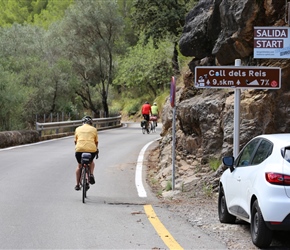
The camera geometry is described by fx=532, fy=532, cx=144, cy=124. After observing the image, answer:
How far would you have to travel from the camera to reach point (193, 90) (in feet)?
52.6

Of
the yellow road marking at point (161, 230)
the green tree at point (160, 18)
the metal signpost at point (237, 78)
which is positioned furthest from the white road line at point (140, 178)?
the green tree at point (160, 18)

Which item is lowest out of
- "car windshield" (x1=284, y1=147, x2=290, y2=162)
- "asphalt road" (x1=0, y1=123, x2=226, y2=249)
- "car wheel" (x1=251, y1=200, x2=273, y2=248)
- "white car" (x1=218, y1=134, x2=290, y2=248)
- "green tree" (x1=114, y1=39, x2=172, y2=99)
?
"asphalt road" (x1=0, y1=123, x2=226, y2=249)

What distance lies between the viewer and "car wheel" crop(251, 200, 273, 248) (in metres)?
6.63

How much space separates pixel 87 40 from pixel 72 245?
38.4 metres

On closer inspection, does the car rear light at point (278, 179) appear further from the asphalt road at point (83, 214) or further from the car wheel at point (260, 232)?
the asphalt road at point (83, 214)

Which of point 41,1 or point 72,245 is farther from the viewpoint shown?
point 41,1

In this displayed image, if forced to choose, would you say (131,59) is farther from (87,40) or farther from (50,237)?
(50,237)

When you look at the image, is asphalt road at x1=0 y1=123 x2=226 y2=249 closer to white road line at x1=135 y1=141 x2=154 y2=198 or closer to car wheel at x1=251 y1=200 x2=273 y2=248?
white road line at x1=135 y1=141 x2=154 y2=198

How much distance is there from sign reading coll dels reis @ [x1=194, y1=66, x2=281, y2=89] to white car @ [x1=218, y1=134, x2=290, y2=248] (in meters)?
2.46

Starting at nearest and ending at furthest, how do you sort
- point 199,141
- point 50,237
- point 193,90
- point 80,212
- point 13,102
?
point 50,237
point 80,212
point 199,141
point 193,90
point 13,102

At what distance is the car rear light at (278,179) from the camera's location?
6387mm

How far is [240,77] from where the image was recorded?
410 inches

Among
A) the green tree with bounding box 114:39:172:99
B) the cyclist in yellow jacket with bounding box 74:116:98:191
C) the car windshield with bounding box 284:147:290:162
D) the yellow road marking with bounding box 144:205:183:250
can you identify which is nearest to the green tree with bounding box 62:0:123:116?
the green tree with bounding box 114:39:172:99

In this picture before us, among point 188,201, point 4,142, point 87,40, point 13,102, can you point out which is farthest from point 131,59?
point 188,201
